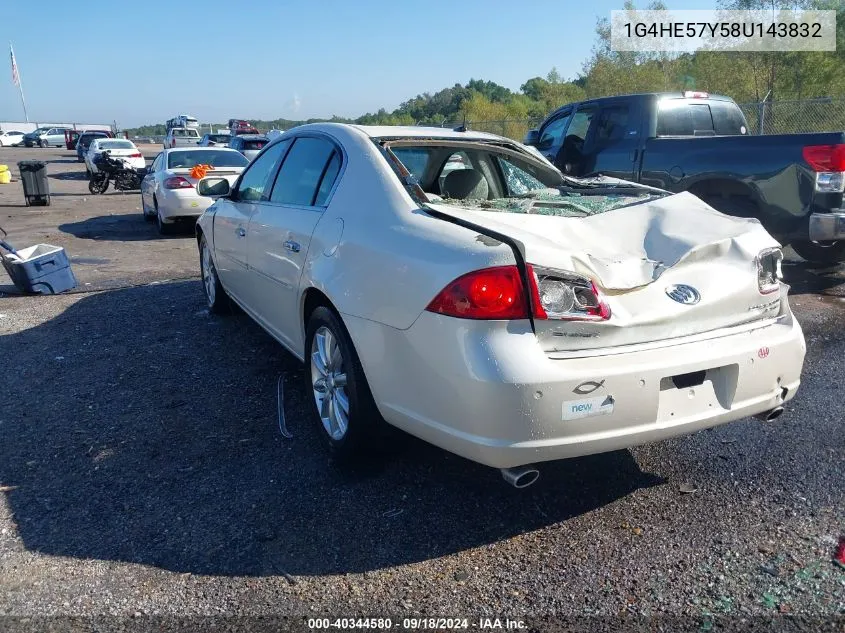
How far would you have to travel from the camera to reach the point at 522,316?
8.63 ft

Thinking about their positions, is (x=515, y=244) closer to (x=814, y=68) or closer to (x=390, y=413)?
(x=390, y=413)

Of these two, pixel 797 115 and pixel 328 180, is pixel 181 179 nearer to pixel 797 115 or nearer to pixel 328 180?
pixel 328 180

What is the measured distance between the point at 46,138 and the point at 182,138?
121 ft

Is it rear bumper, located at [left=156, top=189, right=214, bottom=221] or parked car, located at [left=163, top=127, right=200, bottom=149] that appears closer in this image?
rear bumper, located at [left=156, top=189, right=214, bottom=221]

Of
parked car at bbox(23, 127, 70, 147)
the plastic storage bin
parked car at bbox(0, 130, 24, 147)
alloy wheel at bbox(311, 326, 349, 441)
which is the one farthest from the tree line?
parked car at bbox(0, 130, 24, 147)

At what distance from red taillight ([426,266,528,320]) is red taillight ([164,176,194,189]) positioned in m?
10.2

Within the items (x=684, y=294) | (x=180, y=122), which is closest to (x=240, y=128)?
(x=180, y=122)

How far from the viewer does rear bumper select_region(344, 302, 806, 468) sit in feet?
8.43

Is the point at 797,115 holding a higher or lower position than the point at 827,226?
higher

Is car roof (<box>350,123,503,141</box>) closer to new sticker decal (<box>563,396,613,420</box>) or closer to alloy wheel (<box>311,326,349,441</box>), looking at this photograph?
alloy wheel (<box>311,326,349,441</box>)

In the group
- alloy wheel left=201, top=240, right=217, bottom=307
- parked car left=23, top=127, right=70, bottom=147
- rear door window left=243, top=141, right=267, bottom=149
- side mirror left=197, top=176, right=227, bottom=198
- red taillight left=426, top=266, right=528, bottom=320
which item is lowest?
alloy wheel left=201, top=240, right=217, bottom=307

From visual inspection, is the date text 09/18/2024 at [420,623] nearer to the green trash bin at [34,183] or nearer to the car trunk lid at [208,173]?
the car trunk lid at [208,173]

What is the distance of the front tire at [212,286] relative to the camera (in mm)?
6266

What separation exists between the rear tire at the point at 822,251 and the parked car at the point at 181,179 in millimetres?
8446
